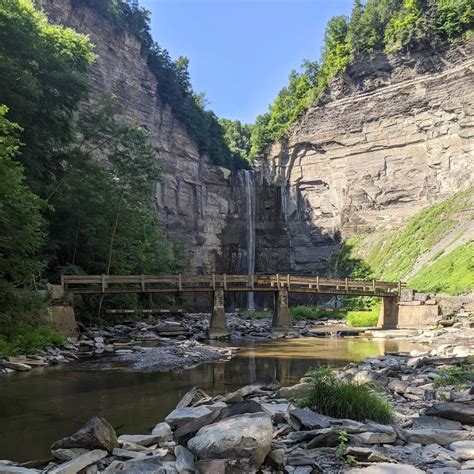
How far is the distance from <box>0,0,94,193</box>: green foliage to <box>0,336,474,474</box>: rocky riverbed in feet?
61.4

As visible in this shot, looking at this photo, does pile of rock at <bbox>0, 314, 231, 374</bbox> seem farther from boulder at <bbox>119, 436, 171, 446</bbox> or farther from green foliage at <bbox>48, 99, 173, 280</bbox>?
boulder at <bbox>119, 436, 171, 446</bbox>

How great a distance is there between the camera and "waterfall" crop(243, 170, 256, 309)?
52616mm

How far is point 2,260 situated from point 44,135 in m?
11.3

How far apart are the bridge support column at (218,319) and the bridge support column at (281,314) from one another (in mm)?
4002

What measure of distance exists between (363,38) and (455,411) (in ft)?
176

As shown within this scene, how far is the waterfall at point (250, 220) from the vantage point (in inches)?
2071

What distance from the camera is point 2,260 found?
14273 mm

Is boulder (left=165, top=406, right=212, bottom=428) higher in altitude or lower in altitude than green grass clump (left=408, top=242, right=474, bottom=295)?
lower

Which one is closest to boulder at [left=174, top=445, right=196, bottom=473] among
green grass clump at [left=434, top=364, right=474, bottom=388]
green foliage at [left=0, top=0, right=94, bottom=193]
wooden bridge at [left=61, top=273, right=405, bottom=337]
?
green grass clump at [left=434, top=364, right=474, bottom=388]

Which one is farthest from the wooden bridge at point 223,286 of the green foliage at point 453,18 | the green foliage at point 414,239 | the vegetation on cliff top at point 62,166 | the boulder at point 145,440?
the green foliage at point 453,18

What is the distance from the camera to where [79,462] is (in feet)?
14.5

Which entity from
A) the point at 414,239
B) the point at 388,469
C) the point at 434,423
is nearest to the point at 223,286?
the point at 434,423

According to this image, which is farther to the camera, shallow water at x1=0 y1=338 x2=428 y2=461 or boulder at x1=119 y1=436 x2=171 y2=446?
shallow water at x1=0 y1=338 x2=428 y2=461

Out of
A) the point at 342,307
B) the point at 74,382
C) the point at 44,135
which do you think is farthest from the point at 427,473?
the point at 342,307
